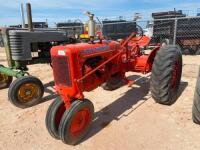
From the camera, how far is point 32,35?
5.26m

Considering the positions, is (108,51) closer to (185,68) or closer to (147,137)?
(147,137)

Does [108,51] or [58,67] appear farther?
[108,51]

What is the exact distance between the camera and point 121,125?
3971 millimetres

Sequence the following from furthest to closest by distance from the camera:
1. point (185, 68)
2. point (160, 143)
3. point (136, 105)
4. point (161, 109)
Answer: point (185, 68) < point (136, 105) < point (161, 109) < point (160, 143)

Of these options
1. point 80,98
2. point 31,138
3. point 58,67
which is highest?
point 58,67

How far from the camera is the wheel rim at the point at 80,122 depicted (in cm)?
336

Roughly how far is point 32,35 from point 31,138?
8.29 ft

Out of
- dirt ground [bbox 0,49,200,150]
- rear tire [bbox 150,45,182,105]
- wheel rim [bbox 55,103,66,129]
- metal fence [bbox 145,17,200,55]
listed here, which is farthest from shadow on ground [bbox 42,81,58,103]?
metal fence [bbox 145,17,200,55]

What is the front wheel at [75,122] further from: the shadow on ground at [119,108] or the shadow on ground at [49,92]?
the shadow on ground at [49,92]

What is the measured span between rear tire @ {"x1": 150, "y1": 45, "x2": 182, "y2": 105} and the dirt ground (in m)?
0.27

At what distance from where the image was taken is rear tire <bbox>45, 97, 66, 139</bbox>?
3436 millimetres

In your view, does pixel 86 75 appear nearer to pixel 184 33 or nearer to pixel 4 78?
pixel 4 78

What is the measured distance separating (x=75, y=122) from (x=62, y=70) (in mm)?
798

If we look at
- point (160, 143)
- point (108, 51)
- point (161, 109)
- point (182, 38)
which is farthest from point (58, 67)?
point (182, 38)
